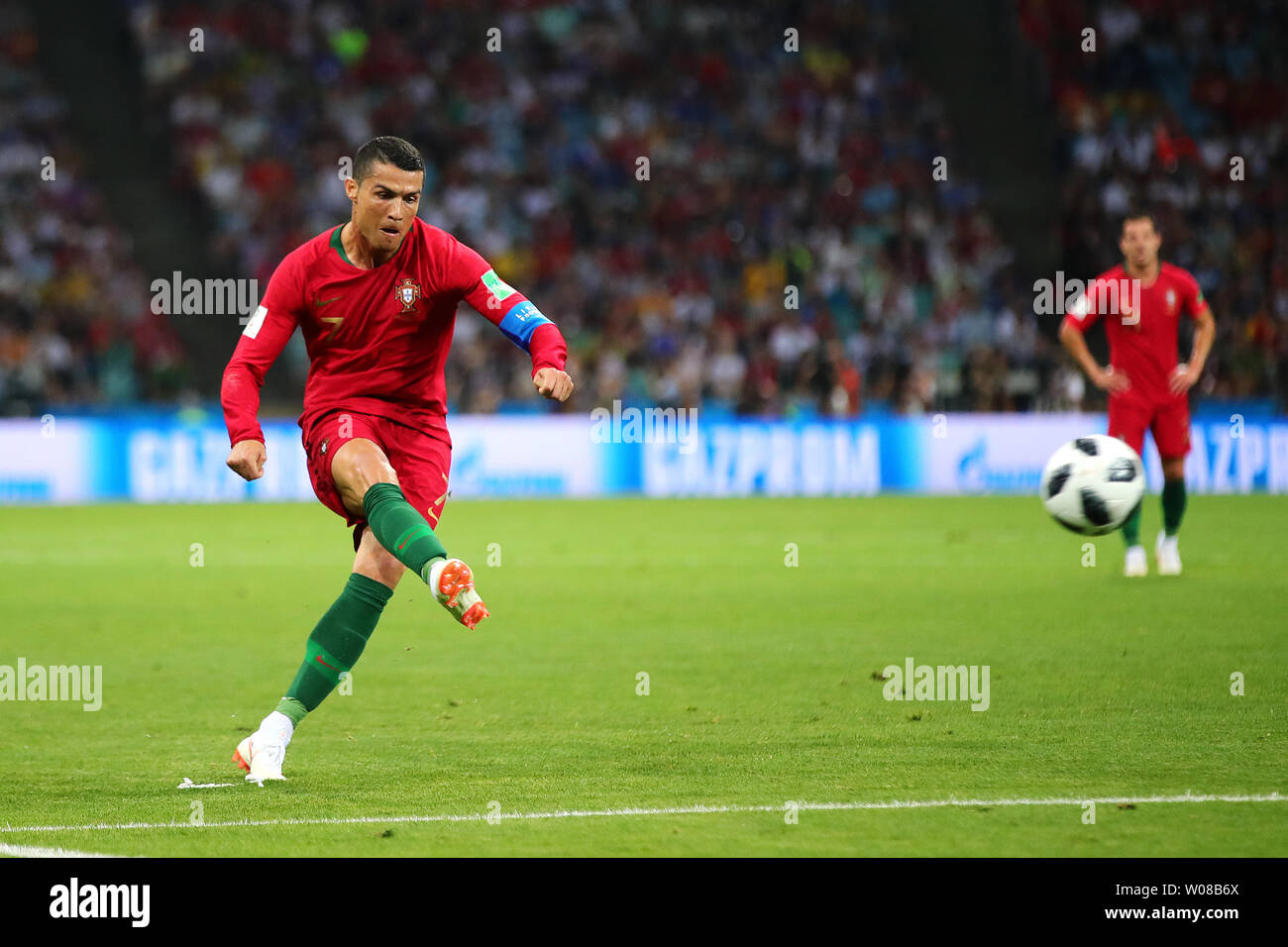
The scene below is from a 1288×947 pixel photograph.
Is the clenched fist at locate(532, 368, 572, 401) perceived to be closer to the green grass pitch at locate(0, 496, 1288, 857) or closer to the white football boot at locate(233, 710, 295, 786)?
the green grass pitch at locate(0, 496, 1288, 857)

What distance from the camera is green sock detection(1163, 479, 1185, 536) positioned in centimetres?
1285

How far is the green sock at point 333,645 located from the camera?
6336 millimetres

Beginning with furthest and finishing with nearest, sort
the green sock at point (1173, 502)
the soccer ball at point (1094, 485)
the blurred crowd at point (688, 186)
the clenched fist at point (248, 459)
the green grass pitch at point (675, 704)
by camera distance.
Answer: the blurred crowd at point (688, 186) → the green sock at point (1173, 502) → the soccer ball at point (1094, 485) → the clenched fist at point (248, 459) → the green grass pitch at point (675, 704)

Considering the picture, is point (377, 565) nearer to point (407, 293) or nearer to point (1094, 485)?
point (407, 293)

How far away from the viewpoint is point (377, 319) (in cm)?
649

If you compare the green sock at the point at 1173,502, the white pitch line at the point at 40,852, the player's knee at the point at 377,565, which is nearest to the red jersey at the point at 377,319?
the player's knee at the point at 377,565

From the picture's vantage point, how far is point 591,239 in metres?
28.8

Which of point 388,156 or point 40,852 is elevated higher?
point 388,156

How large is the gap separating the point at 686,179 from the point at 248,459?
79.0ft

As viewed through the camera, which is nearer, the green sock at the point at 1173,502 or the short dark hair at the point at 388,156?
the short dark hair at the point at 388,156

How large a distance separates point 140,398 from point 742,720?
19.8 meters

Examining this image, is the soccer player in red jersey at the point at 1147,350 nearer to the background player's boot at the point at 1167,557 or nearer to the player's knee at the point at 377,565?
the background player's boot at the point at 1167,557

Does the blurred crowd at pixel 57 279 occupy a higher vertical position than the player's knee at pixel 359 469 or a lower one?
higher

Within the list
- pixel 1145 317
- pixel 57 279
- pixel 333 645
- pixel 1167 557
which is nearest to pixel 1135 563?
pixel 1167 557
